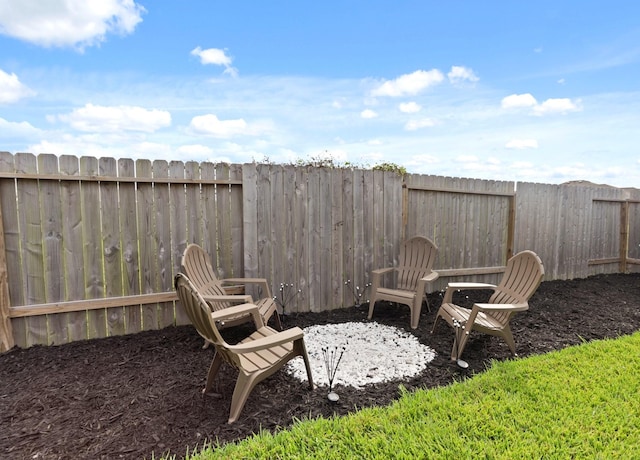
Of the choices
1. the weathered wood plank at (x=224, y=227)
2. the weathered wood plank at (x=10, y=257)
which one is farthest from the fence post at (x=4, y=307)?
the weathered wood plank at (x=224, y=227)

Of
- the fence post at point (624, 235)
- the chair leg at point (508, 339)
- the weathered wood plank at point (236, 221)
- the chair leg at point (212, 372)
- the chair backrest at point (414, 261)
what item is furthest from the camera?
the fence post at point (624, 235)

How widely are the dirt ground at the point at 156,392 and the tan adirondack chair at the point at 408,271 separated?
1.07 ft

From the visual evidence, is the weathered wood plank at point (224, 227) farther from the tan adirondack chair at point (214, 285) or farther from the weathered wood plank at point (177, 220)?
the weathered wood plank at point (177, 220)

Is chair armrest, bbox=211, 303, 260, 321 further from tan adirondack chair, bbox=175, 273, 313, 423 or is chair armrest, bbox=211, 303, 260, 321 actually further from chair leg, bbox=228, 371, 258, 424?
chair leg, bbox=228, 371, 258, 424

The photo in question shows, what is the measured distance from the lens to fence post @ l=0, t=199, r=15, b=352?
2979mm

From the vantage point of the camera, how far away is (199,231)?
3.67m

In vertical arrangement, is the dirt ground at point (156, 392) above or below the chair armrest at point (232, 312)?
below

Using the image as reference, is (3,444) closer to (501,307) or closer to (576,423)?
(576,423)

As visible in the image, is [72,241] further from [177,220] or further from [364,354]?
[364,354]

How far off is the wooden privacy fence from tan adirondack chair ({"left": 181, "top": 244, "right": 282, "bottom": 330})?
29cm

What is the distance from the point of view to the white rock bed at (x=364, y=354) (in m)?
2.54

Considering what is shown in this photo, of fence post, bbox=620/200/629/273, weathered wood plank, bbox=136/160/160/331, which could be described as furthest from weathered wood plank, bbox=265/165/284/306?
fence post, bbox=620/200/629/273

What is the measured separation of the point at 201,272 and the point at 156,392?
1.20 metres

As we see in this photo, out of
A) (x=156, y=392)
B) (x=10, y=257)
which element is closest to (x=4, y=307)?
(x=10, y=257)
